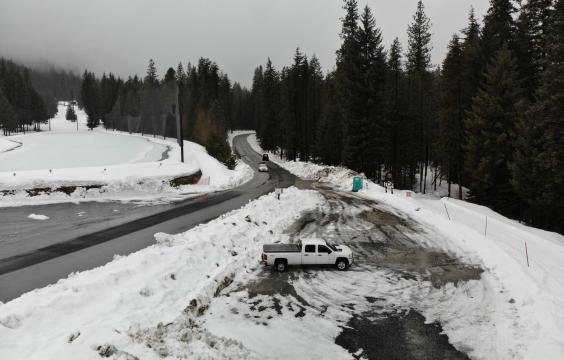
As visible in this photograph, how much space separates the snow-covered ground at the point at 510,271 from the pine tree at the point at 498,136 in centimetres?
745

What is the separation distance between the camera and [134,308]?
1049 cm

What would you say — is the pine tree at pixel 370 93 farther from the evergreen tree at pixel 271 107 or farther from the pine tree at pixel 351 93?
the evergreen tree at pixel 271 107

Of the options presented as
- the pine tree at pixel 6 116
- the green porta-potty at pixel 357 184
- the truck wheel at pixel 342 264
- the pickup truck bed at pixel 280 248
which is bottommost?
the truck wheel at pixel 342 264

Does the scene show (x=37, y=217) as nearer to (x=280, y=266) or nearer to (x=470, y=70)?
(x=280, y=266)

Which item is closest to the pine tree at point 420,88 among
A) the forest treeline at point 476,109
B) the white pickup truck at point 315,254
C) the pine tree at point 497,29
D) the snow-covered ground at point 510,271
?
the forest treeline at point 476,109

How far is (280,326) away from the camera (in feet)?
35.5

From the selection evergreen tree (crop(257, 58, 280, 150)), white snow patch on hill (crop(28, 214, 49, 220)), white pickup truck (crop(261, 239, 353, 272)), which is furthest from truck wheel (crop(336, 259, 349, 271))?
evergreen tree (crop(257, 58, 280, 150))

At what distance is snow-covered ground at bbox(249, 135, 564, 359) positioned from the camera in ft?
34.0

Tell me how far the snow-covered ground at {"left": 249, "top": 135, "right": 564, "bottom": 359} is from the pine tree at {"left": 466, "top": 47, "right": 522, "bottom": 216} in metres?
7.45

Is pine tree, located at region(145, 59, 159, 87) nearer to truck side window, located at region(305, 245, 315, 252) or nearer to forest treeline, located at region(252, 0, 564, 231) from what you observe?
forest treeline, located at region(252, 0, 564, 231)

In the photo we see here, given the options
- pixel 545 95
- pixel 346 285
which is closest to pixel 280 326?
pixel 346 285

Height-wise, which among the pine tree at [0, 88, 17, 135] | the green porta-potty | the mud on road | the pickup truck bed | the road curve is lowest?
the mud on road

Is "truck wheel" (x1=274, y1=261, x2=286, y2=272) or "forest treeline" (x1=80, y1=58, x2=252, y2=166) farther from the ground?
"forest treeline" (x1=80, y1=58, x2=252, y2=166)

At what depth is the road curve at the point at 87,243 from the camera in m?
13.1
